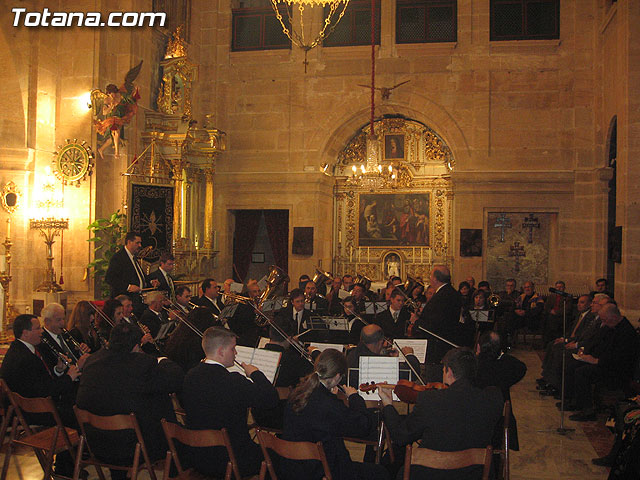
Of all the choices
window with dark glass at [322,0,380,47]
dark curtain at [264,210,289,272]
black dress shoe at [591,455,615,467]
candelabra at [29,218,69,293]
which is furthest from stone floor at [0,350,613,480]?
window with dark glass at [322,0,380,47]

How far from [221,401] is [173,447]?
1.23ft

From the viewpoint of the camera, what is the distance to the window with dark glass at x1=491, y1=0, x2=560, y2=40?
15000mm

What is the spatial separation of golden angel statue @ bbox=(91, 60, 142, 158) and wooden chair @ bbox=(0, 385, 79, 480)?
8140mm

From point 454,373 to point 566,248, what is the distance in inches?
480

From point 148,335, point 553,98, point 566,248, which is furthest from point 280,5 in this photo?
point 148,335

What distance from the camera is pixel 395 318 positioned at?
8070 millimetres

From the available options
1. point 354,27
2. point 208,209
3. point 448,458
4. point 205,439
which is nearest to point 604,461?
point 448,458

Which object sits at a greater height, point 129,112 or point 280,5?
point 280,5

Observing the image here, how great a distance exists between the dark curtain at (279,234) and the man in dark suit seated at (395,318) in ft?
27.4

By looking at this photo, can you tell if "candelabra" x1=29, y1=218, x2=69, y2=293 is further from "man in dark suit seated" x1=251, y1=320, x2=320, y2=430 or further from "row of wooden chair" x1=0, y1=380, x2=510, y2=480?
"man in dark suit seated" x1=251, y1=320, x2=320, y2=430

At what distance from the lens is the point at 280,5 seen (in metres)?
16.1

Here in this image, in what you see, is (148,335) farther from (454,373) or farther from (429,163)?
(429,163)

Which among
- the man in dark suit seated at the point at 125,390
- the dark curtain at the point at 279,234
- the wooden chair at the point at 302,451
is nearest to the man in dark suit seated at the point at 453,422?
the wooden chair at the point at 302,451

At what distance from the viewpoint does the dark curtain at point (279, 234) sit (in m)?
16.5
